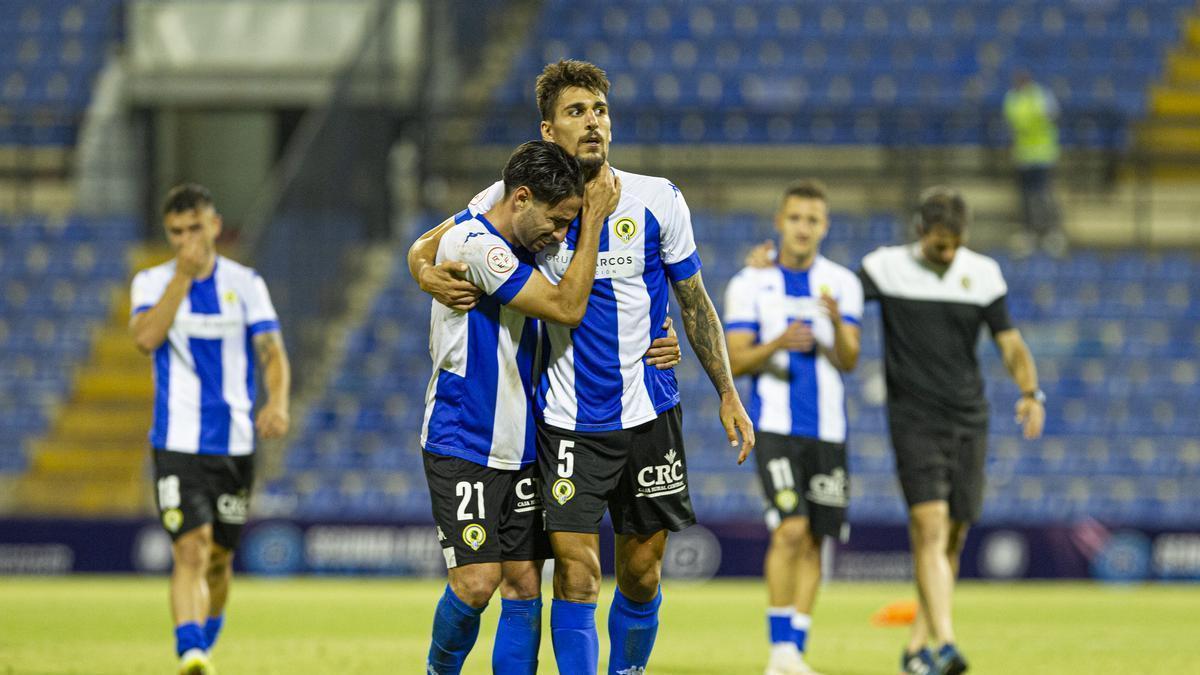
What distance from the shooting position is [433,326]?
253 inches

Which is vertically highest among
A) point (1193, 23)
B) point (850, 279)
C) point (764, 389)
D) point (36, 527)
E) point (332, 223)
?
point (1193, 23)

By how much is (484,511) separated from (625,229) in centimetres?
110

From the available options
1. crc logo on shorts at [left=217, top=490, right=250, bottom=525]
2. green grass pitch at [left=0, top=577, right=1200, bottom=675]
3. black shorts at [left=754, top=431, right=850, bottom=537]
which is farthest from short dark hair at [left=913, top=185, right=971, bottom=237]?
crc logo on shorts at [left=217, top=490, right=250, bottom=525]

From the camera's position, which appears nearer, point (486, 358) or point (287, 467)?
point (486, 358)

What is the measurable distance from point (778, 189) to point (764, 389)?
13468 millimetres

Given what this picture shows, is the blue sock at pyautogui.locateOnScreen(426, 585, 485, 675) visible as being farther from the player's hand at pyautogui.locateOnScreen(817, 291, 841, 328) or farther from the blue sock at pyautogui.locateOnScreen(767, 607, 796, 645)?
the player's hand at pyautogui.locateOnScreen(817, 291, 841, 328)

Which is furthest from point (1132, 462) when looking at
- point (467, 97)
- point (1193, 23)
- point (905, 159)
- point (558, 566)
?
point (558, 566)

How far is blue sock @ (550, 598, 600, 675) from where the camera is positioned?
607 cm

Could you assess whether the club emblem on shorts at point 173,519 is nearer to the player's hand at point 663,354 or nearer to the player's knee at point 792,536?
the player's knee at point 792,536

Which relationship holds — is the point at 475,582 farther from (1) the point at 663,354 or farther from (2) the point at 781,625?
(2) the point at 781,625

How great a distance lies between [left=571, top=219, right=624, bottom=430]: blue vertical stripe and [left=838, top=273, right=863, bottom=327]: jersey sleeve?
10.0ft

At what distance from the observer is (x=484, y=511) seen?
6234 millimetres

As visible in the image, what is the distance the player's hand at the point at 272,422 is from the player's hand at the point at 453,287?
2669mm

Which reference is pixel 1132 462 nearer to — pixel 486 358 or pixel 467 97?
pixel 467 97
